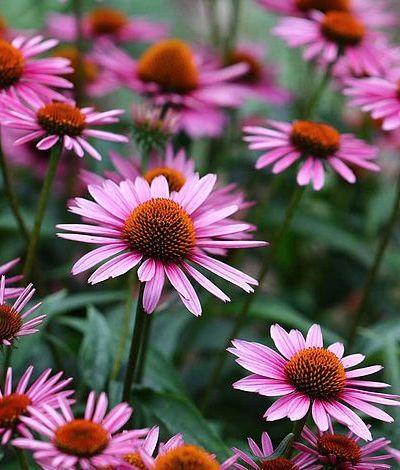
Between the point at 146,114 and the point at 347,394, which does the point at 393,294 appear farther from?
the point at 347,394

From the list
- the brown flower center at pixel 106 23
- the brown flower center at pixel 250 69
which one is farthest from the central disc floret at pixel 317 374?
the brown flower center at pixel 106 23

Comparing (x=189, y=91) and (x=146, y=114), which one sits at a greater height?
(x=189, y=91)

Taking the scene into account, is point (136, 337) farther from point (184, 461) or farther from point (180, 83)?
point (180, 83)

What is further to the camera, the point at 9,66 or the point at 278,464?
the point at 9,66

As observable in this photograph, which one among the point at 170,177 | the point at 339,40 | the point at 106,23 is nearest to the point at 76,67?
the point at 106,23

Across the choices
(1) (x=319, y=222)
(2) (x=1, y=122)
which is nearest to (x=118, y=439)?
(2) (x=1, y=122)

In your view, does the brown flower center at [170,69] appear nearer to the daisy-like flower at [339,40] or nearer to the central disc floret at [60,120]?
the daisy-like flower at [339,40]

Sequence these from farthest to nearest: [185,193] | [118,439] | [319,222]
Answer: [319,222] → [185,193] → [118,439]
